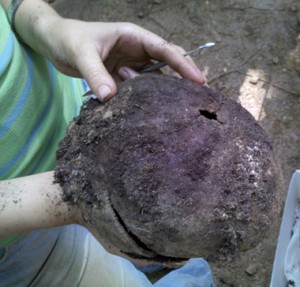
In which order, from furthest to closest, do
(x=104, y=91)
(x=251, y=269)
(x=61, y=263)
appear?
(x=251, y=269) → (x=61, y=263) → (x=104, y=91)

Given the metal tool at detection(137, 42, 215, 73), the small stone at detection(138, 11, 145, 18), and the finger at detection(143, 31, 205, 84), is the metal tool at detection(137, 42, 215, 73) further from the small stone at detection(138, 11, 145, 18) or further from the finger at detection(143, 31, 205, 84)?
the small stone at detection(138, 11, 145, 18)

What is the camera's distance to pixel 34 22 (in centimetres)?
131

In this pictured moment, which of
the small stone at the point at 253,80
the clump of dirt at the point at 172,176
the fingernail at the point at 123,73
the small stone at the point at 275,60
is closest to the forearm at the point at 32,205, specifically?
the clump of dirt at the point at 172,176

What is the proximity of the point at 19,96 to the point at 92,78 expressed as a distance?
31 centimetres

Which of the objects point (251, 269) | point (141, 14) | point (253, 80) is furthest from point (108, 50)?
point (141, 14)

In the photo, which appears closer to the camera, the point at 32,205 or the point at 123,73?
the point at 32,205

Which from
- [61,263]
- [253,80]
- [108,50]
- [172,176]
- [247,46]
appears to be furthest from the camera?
[247,46]

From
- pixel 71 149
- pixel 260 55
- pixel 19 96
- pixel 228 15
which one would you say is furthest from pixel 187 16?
pixel 71 149

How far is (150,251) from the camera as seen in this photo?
0.96 metres

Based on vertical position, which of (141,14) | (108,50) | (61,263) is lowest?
(141,14)

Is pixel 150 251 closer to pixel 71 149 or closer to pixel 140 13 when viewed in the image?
pixel 71 149

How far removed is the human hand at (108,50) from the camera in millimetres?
1146

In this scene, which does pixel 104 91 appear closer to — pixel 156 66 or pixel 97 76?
pixel 97 76

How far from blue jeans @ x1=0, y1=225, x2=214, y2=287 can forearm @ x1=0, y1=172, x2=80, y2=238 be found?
321 millimetres
